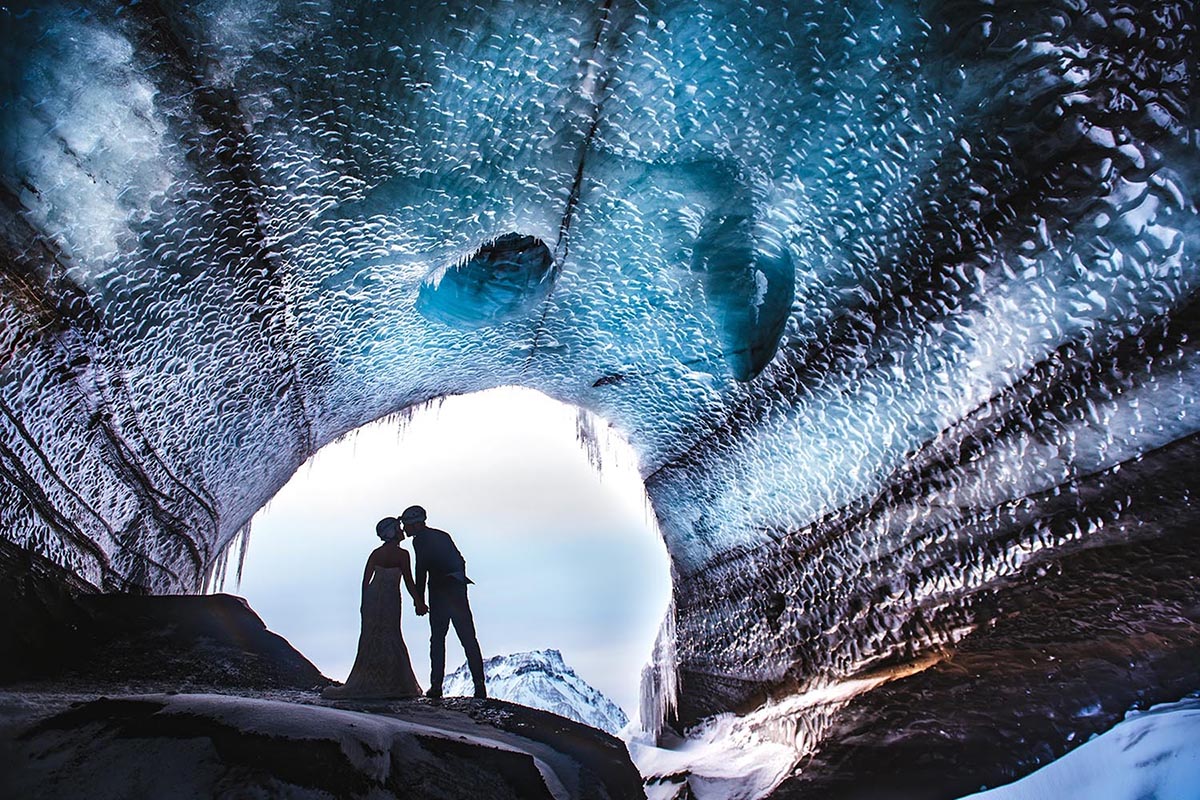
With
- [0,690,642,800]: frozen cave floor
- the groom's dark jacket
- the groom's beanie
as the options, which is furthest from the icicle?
[0,690,642,800]: frozen cave floor

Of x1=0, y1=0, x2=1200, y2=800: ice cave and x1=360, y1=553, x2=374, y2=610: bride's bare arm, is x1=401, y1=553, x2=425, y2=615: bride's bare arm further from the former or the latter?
x1=0, y1=0, x2=1200, y2=800: ice cave

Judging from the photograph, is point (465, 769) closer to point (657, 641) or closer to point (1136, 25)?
point (1136, 25)

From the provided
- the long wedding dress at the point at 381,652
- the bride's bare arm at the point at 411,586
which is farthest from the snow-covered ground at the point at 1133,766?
the bride's bare arm at the point at 411,586

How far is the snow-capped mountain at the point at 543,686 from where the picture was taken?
1623 cm

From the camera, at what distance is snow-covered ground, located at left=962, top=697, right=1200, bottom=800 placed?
2.00 m

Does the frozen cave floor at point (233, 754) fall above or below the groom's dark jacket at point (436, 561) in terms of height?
below

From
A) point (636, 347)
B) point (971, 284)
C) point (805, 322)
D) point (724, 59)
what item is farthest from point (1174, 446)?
point (636, 347)

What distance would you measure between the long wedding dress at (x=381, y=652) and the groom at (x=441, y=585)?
9.1 inches

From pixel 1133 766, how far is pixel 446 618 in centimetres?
335

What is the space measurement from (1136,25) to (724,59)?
1.19m

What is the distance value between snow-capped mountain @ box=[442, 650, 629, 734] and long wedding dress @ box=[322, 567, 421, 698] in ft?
42.6

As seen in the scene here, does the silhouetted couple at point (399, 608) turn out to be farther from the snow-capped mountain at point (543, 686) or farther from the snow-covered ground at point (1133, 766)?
the snow-capped mountain at point (543, 686)

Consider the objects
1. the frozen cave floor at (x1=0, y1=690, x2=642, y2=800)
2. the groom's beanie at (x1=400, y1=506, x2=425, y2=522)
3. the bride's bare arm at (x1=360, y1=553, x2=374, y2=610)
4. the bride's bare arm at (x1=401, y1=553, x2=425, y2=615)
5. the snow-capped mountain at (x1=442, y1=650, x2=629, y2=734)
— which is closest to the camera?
the frozen cave floor at (x1=0, y1=690, x2=642, y2=800)

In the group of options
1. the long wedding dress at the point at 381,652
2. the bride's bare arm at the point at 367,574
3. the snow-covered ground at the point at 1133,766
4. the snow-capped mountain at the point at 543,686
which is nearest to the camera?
the snow-covered ground at the point at 1133,766
